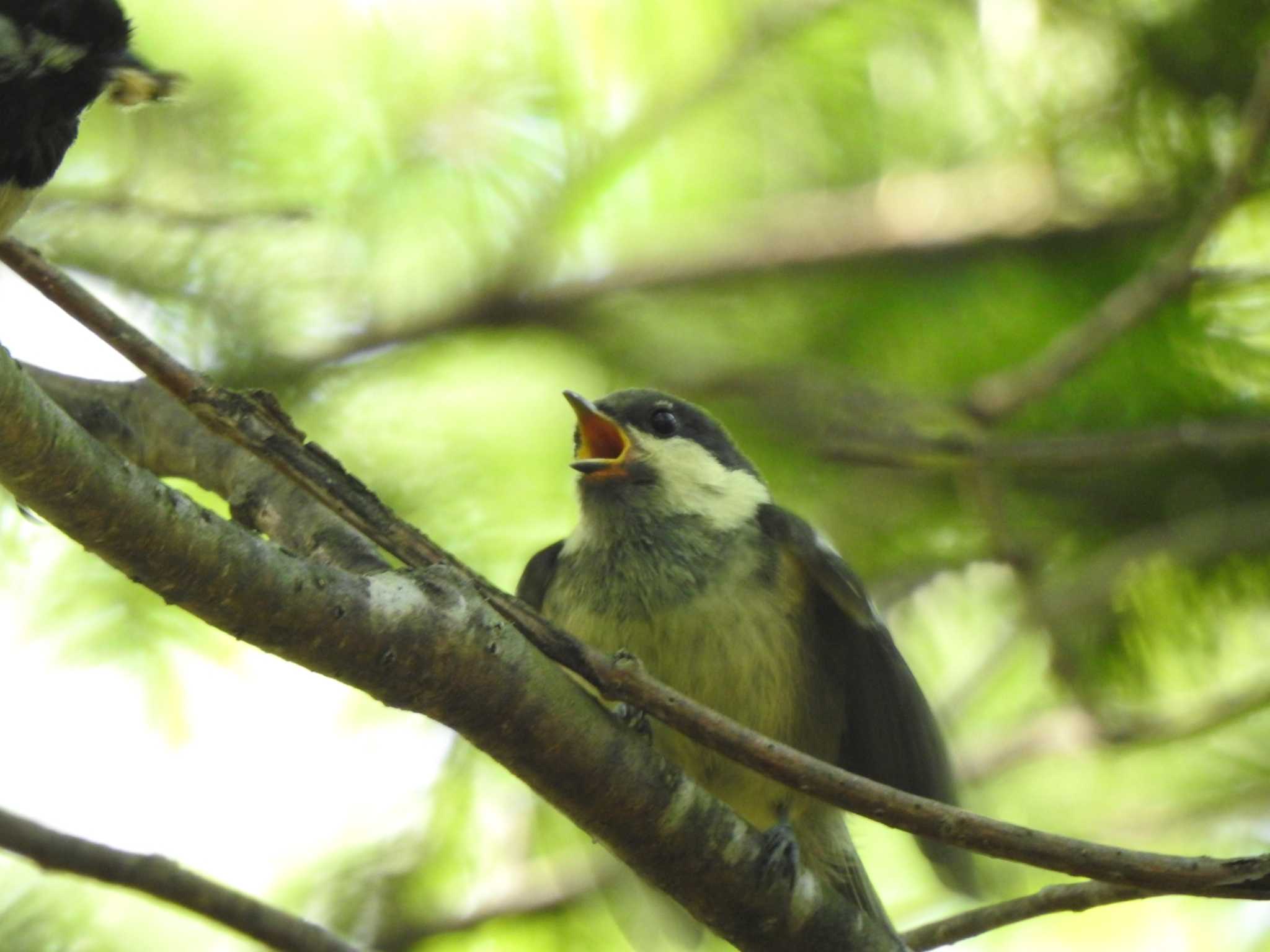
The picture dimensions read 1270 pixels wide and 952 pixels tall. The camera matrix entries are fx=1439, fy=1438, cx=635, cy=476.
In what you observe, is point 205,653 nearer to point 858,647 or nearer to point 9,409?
point 858,647

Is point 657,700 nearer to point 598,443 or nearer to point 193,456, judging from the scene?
point 193,456

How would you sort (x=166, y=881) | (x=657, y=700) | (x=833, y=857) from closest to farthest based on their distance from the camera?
(x=166, y=881) → (x=657, y=700) → (x=833, y=857)

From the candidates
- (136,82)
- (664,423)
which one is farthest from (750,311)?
(136,82)

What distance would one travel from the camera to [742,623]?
7.13ft

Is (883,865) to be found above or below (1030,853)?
above

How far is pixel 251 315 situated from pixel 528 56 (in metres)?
0.63

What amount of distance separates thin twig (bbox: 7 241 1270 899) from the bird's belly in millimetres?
633

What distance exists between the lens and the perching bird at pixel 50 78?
66.3 inches

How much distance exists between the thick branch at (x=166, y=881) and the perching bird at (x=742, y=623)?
920mm

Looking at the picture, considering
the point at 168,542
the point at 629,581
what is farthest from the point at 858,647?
the point at 168,542

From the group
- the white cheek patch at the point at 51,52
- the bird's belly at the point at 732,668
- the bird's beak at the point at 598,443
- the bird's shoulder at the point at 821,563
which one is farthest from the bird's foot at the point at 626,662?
the white cheek patch at the point at 51,52

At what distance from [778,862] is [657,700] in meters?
0.33

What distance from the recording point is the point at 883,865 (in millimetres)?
3068

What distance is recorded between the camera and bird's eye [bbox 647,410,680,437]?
2.53 m
